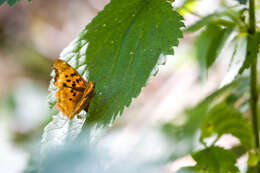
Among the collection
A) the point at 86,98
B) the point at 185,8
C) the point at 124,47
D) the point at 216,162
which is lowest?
the point at 216,162

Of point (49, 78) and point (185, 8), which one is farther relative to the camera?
point (49, 78)

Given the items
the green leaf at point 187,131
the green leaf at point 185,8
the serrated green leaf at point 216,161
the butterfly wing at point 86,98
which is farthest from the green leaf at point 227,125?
the butterfly wing at point 86,98

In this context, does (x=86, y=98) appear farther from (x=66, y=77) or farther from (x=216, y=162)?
(x=216, y=162)

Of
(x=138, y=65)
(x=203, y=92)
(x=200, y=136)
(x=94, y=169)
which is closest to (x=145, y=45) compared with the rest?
(x=138, y=65)

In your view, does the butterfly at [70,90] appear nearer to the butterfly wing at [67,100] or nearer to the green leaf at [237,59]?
the butterfly wing at [67,100]

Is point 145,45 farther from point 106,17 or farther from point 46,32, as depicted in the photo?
point 46,32

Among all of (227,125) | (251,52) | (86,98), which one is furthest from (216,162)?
(86,98)

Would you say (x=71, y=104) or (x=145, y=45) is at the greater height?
(x=145, y=45)
